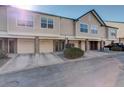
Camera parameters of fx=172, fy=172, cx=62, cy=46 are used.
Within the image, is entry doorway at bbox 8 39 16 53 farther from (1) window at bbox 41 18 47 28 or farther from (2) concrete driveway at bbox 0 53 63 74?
(2) concrete driveway at bbox 0 53 63 74

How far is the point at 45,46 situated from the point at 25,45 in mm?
3221

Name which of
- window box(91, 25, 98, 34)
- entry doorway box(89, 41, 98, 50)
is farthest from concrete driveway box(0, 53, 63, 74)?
entry doorway box(89, 41, 98, 50)

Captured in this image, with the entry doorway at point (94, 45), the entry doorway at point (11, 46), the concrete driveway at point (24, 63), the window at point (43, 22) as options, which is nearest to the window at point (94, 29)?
the entry doorway at point (94, 45)

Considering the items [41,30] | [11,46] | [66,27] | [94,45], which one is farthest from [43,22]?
[94,45]

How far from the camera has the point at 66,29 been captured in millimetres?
26734

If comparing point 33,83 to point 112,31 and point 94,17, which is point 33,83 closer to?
point 94,17

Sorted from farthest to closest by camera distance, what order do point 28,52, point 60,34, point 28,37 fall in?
point 60,34 < point 28,52 < point 28,37

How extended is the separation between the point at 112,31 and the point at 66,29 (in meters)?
14.4

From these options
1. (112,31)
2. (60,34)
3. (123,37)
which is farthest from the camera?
(123,37)

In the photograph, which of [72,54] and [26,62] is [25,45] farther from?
[26,62]

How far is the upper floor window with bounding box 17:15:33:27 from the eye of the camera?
2056cm

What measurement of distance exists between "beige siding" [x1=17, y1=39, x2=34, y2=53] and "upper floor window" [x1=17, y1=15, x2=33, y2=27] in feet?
8.13

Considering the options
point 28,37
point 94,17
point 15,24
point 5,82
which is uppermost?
point 94,17
